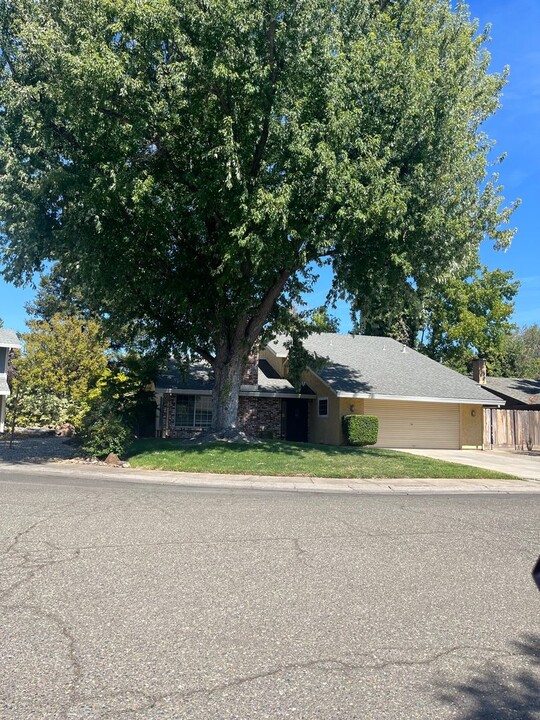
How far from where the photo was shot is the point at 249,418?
1081 inches

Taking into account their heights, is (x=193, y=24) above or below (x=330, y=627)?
above

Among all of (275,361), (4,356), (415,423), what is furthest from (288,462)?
(4,356)

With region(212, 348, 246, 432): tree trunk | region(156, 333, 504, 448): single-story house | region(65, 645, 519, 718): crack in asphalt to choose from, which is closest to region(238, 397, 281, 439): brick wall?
region(156, 333, 504, 448): single-story house

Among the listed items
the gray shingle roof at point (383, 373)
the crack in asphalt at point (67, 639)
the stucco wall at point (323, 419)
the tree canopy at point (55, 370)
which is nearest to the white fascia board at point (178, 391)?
the gray shingle roof at point (383, 373)

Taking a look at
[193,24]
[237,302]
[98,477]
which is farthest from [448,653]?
[237,302]

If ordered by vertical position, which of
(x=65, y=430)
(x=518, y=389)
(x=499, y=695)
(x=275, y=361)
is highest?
(x=275, y=361)

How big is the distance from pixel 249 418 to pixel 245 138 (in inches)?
565

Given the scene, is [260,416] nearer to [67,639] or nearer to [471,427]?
[471,427]

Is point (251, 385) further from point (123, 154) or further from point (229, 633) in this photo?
point (229, 633)

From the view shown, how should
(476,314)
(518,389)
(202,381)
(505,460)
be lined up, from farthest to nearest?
(476,314)
(518,389)
(202,381)
(505,460)

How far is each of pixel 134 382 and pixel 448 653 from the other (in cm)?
2157

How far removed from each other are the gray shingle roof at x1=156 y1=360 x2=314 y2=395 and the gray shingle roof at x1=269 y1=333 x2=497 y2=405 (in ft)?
4.83

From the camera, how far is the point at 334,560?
645 centimetres

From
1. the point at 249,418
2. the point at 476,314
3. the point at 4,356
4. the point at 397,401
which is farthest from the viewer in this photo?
the point at 476,314
